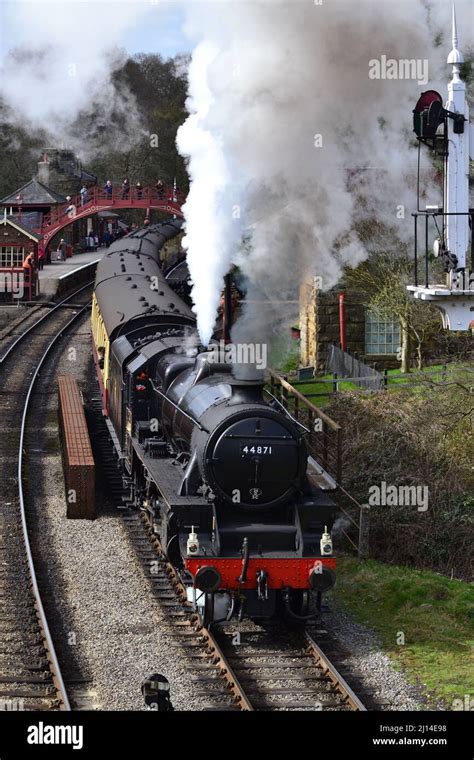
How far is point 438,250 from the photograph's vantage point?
930 centimetres

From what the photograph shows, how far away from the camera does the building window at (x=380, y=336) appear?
70.0 ft

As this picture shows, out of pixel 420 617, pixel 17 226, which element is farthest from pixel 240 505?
pixel 17 226

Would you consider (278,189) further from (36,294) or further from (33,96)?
(33,96)

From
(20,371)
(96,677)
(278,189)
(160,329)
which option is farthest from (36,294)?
(96,677)

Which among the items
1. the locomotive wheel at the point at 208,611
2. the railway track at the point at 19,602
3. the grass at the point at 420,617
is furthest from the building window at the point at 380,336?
the locomotive wheel at the point at 208,611

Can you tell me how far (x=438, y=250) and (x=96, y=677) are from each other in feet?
15.4

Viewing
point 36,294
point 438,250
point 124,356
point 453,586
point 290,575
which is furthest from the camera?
point 36,294

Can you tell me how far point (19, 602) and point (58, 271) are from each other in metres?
30.6

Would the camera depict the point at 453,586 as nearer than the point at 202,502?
No

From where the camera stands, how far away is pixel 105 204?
41.5 m

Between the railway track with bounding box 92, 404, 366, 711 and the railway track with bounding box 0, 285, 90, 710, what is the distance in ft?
4.05

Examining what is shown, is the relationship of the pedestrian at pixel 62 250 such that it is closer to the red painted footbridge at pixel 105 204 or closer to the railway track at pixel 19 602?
the red painted footbridge at pixel 105 204

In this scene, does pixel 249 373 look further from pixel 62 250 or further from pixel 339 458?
pixel 62 250
